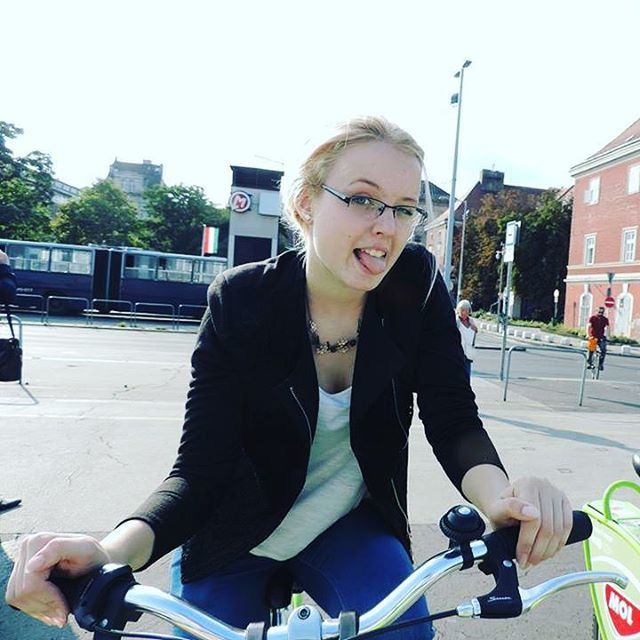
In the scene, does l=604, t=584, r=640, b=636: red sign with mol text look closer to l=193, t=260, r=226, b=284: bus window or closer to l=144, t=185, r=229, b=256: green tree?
l=193, t=260, r=226, b=284: bus window

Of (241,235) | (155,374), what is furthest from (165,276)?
(155,374)

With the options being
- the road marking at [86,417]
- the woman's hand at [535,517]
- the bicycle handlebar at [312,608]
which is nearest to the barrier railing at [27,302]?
the road marking at [86,417]

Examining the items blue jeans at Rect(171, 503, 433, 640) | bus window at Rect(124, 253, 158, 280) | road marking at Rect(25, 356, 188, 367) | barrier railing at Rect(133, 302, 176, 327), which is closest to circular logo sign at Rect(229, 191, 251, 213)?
bus window at Rect(124, 253, 158, 280)

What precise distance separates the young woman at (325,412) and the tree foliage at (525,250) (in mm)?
49232

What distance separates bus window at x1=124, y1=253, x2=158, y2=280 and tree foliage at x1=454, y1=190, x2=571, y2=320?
3350 centimetres

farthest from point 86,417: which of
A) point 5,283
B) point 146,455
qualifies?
point 5,283

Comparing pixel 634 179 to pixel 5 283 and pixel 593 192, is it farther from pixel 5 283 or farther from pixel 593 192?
pixel 5 283

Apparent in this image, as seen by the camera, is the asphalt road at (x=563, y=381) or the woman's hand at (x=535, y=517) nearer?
the woman's hand at (x=535, y=517)

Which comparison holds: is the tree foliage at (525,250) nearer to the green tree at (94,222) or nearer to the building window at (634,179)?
the building window at (634,179)

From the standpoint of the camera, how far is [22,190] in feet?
115

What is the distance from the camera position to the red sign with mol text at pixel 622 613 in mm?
1960

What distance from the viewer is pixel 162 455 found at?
5.21m

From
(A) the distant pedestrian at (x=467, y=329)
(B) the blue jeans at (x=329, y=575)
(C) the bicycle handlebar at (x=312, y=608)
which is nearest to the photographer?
(C) the bicycle handlebar at (x=312, y=608)

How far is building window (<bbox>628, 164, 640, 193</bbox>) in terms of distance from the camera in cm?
3322
